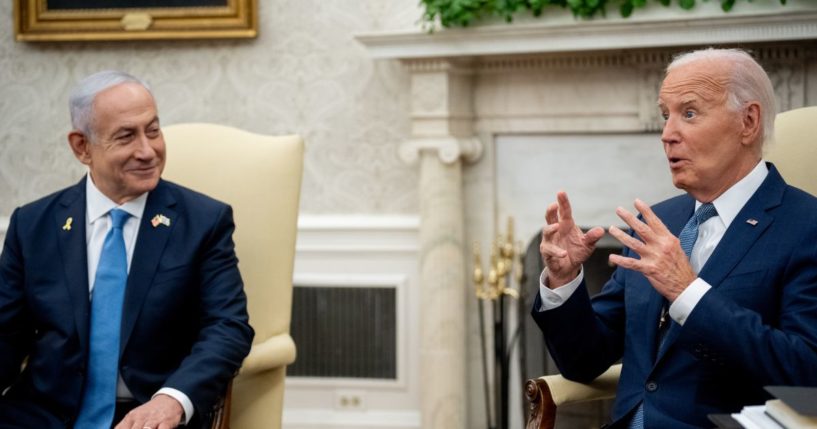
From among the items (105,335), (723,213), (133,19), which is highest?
(133,19)

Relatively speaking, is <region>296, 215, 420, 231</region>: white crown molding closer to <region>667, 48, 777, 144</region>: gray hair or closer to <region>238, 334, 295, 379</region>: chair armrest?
<region>238, 334, 295, 379</region>: chair armrest

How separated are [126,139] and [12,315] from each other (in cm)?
54

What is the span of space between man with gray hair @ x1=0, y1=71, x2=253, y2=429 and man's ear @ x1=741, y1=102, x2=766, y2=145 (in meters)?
1.33

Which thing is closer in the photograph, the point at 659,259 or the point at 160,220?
the point at 659,259

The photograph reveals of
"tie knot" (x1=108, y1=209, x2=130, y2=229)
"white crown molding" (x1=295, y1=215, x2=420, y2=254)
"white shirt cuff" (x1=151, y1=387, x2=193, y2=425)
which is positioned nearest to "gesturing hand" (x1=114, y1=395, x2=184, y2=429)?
"white shirt cuff" (x1=151, y1=387, x2=193, y2=425)

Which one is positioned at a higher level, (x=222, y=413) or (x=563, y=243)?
(x=563, y=243)

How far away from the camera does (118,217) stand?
279 centimetres

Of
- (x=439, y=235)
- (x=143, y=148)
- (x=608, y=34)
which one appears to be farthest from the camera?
(x=439, y=235)

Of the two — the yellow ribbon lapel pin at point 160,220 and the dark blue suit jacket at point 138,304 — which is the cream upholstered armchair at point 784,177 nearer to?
the dark blue suit jacket at point 138,304

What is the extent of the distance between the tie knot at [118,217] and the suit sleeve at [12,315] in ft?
0.85

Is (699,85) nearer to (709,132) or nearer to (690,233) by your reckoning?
(709,132)

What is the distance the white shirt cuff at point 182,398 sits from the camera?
8.28ft

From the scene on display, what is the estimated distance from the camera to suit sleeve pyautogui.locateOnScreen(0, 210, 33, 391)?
2707 millimetres

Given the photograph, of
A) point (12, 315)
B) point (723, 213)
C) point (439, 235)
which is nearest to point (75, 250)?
point (12, 315)
